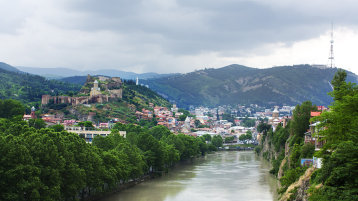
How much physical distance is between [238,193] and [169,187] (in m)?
9.12

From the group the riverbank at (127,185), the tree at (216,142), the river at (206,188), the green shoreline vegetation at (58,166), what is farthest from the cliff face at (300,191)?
the tree at (216,142)

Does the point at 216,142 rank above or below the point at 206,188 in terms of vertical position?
below

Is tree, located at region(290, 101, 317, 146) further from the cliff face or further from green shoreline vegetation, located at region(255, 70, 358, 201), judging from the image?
the cliff face

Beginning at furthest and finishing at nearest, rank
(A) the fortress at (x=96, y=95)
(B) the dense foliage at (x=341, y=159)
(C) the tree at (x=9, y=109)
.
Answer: (A) the fortress at (x=96, y=95) → (C) the tree at (x=9, y=109) → (B) the dense foliage at (x=341, y=159)

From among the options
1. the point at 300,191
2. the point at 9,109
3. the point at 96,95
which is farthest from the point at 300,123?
the point at 96,95

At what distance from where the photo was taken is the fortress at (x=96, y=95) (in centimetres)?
15638

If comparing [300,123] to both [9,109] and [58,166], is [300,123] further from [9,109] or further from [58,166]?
[9,109]

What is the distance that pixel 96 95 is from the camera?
161 meters

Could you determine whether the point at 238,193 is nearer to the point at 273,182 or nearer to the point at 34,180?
the point at 273,182

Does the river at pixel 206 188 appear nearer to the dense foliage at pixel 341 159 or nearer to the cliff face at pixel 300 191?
the cliff face at pixel 300 191

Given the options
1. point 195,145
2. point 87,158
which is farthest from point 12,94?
point 87,158

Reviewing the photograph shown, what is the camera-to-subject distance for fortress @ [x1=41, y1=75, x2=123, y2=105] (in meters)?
156

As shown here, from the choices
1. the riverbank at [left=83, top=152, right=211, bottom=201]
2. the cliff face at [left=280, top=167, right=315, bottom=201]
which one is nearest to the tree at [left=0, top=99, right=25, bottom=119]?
the riverbank at [left=83, top=152, right=211, bottom=201]

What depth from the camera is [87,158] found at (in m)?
43.9
